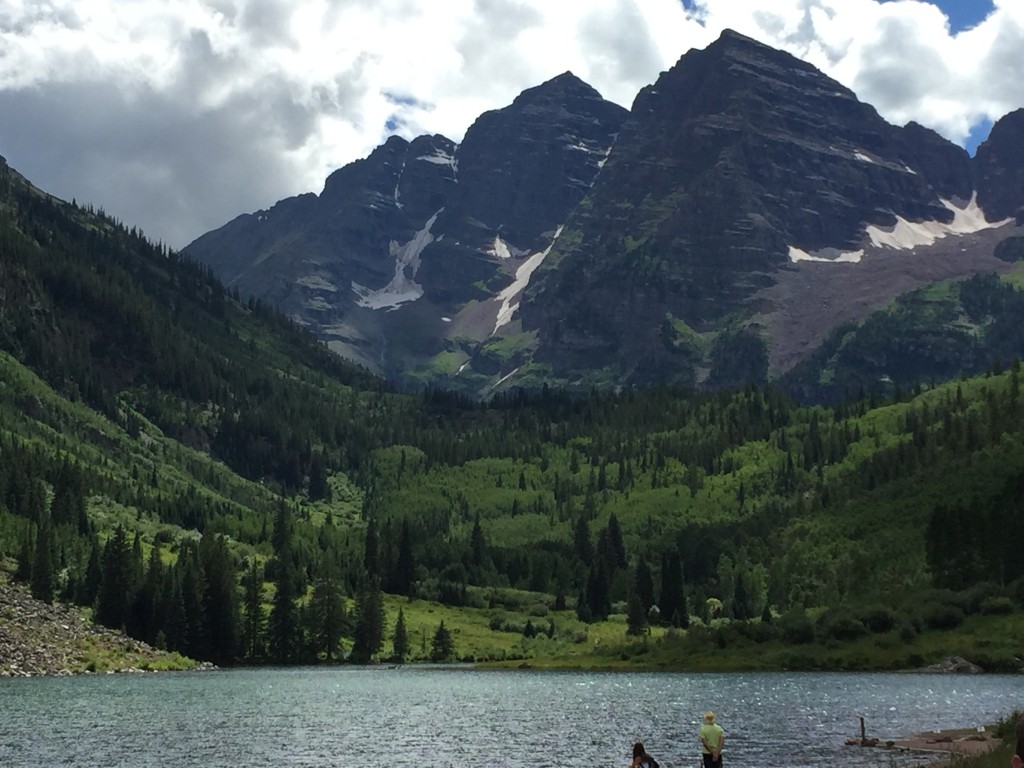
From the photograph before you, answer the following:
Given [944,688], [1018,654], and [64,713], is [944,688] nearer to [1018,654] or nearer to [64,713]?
[1018,654]

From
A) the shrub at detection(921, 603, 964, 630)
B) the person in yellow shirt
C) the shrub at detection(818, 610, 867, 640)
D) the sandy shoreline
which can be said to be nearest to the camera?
the person in yellow shirt

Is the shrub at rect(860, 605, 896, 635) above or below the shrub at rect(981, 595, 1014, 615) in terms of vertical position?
below

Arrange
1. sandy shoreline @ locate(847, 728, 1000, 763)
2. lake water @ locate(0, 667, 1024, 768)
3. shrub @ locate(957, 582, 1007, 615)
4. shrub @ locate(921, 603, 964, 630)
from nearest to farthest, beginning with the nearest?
sandy shoreline @ locate(847, 728, 1000, 763), lake water @ locate(0, 667, 1024, 768), shrub @ locate(921, 603, 964, 630), shrub @ locate(957, 582, 1007, 615)

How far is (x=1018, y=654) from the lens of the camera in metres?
174

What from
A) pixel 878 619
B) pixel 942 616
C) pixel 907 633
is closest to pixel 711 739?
pixel 907 633

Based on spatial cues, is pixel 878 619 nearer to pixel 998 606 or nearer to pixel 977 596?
pixel 977 596

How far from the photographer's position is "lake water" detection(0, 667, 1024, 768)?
96.9m

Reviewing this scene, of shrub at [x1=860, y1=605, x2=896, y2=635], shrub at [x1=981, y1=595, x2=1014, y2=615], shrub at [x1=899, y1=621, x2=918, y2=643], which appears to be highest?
shrub at [x1=981, y1=595, x2=1014, y2=615]

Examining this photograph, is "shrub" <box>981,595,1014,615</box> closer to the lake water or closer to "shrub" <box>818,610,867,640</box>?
"shrub" <box>818,610,867,640</box>

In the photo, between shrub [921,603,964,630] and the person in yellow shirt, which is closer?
the person in yellow shirt

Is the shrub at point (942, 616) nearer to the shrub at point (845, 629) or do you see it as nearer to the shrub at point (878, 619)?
the shrub at point (878, 619)

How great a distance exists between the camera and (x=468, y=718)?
4956 inches

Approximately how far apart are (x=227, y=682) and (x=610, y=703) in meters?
58.0

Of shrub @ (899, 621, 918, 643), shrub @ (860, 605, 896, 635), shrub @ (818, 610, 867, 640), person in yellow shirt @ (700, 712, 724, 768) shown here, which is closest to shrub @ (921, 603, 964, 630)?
shrub @ (899, 621, 918, 643)
